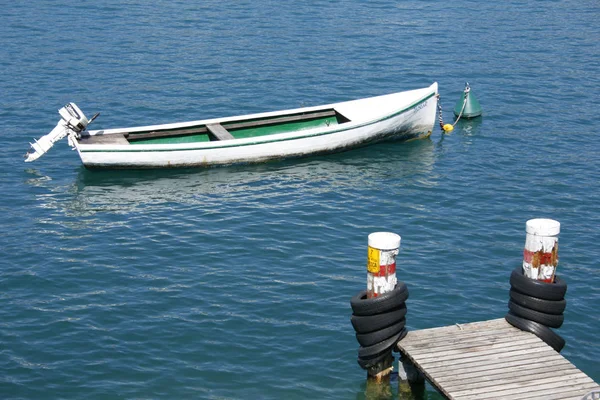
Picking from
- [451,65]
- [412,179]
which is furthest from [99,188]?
[451,65]

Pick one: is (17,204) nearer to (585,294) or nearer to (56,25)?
(585,294)

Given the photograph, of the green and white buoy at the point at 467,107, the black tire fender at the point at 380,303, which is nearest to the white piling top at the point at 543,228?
the black tire fender at the point at 380,303

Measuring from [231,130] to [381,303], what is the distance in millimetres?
14734

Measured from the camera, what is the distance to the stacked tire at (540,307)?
1553cm

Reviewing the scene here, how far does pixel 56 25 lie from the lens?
147ft

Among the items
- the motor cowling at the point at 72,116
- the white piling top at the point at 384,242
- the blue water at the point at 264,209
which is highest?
the motor cowling at the point at 72,116

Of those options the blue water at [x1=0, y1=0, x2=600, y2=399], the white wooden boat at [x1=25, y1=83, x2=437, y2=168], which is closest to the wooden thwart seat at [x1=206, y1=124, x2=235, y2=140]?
the white wooden boat at [x1=25, y1=83, x2=437, y2=168]

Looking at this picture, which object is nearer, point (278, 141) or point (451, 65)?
point (278, 141)

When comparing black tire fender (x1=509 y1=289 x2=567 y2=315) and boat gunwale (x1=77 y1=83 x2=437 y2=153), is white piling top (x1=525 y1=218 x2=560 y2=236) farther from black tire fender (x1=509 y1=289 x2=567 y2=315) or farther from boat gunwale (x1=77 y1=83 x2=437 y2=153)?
boat gunwale (x1=77 y1=83 x2=437 y2=153)

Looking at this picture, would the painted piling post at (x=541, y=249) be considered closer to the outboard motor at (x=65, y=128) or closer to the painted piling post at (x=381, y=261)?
the painted piling post at (x=381, y=261)

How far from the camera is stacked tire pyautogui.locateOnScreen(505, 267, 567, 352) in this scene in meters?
15.5

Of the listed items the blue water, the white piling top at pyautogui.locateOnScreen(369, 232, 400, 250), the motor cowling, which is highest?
the motor cowling

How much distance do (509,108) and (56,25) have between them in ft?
75.7

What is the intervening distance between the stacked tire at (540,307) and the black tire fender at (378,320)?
6.82ft
